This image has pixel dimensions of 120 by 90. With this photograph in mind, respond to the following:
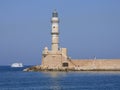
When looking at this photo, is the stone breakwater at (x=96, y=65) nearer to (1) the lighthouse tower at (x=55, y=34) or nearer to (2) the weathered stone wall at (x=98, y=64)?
(2) the weathered stone wall at (x=98, y=64)

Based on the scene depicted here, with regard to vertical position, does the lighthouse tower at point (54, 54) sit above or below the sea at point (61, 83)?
above

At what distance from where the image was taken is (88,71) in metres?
85.6

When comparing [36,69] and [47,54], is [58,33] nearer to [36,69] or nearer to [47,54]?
[47,54]

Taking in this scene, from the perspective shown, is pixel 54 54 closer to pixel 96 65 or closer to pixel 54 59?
pixel 54 59

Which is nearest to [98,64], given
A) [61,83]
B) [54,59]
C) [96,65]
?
[96,65]

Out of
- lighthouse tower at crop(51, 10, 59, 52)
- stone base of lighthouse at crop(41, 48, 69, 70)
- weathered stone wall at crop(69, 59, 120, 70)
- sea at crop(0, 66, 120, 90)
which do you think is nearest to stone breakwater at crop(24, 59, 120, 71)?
weathered stone wall at crop(69, 59, 120, 70)

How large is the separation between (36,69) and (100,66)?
9523mm

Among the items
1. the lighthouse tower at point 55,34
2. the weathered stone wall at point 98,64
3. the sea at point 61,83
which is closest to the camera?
the sea at point 61,83

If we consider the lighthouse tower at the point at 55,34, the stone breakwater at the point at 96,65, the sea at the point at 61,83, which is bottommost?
the sea at the point at 61,83

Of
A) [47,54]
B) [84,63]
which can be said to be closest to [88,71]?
[84,63]

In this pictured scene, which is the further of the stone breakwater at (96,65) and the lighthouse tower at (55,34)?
the stone breakwater at (96,65)

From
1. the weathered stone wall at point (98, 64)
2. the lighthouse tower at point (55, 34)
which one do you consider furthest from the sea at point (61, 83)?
the weathered stone wall at point (98, 64)

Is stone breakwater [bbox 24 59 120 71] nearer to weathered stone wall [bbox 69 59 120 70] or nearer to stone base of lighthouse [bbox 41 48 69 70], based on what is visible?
weathered stone wall [bbox 69 59 120 70]

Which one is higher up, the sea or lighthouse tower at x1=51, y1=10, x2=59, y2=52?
lighthouse tower at x1=51, y1=10, x2=59, y2=52
